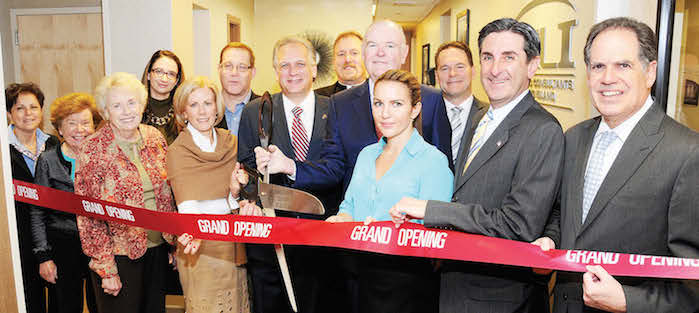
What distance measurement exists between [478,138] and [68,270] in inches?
106

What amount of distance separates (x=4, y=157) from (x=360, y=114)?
1.82 meters

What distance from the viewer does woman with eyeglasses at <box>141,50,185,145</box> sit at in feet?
11.2

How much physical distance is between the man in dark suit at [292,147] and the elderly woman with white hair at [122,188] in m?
0.52

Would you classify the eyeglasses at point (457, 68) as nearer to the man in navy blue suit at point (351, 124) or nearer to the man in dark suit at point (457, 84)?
the man in dark suit at point (457, 84)

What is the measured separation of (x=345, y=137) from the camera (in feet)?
8.55

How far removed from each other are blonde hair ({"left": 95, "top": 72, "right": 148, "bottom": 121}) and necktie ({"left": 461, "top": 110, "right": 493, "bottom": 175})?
1.86m

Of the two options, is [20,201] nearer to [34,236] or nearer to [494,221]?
[34,236]

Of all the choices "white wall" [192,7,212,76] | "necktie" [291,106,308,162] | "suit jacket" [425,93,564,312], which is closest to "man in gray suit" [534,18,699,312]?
"suit jacket" [425,93,564,312]

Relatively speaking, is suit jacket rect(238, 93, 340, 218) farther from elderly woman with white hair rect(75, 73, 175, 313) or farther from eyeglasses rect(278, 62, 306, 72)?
elderly woman with white hair rect(75, 73, 175, 313)

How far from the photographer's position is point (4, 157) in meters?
2.51

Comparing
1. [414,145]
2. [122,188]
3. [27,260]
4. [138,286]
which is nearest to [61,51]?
[27,260]

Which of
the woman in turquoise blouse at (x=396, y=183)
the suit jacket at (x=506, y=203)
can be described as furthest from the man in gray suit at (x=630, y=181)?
the woman in turquoise blouse at (x=396, y=183)

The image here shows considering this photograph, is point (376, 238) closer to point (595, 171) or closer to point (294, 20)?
point (595, 171)

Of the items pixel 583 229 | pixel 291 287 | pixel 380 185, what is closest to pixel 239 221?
pixel 291 287
